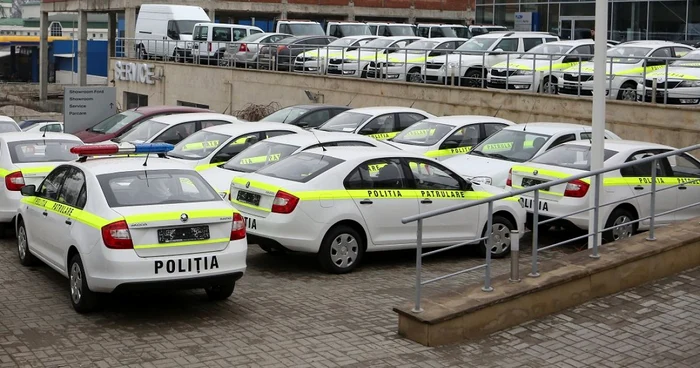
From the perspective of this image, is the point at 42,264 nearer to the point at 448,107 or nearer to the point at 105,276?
the point at 105,276

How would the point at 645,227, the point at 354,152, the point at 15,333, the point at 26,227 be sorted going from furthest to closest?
1. the point at 645,227
2. the point at 354,152
3. the point at 26,227
4. the point at 15,333

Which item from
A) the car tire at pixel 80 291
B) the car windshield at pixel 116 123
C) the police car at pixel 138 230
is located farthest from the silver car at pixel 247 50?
the car tire at pixel 80 291

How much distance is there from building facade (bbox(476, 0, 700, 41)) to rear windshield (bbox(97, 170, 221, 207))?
29.5 metres

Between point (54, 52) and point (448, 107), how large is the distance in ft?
200

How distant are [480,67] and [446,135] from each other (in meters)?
8.75

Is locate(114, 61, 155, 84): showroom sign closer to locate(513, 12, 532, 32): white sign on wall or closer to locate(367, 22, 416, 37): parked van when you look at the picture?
locate(367, 22, 416, 37): parked van

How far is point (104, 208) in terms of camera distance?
9.74m

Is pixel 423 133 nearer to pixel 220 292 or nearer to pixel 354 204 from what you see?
pixel 354 204

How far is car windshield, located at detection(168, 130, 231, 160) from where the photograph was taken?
643 inches

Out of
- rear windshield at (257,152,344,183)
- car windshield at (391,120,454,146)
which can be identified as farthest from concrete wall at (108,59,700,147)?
rear windshield at (257,152,344,183)

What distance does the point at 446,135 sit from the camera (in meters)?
18.0

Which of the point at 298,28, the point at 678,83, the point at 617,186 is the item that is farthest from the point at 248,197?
the point at 298,28

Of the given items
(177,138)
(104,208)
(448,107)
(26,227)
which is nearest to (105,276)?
(104,208)

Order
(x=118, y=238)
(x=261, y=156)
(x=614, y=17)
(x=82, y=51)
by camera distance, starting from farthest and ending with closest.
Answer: (x=82, y=51) < (x=614, y=17) < (x=261, y=156) < (x=118, y=238)
